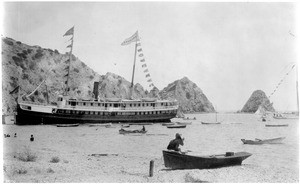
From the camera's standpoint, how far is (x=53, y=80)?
261 ft

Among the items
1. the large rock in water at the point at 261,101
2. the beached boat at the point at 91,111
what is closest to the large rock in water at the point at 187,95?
the large rock in water at the point at 261,101

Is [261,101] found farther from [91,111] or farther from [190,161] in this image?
[190,161]

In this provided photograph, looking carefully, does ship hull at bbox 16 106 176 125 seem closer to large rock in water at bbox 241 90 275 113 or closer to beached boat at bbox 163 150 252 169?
beached boat at bbox 163 150 252 169

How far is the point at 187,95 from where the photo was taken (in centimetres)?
15612

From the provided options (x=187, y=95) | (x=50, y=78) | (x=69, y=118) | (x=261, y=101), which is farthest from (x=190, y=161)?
(x=187, y=95)

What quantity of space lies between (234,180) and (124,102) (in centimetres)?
3435

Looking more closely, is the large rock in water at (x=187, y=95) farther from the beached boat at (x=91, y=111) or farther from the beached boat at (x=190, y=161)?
the beached boat at (x=190, y=161)

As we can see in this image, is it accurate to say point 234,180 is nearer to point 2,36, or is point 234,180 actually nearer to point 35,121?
point 2,36

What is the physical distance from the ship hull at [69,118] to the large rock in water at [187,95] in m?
89.3

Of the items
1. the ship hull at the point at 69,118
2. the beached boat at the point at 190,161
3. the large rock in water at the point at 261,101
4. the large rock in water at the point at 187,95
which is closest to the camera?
the beached boat at the point at 190,161

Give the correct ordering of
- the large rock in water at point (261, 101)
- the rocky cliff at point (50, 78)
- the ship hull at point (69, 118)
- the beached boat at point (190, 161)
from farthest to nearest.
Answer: the large rock in water at point (261, 101)
the rocky cliff at point (50, 78)
the ship hull at point (69, 118)
the beached boat at point (190, 161)

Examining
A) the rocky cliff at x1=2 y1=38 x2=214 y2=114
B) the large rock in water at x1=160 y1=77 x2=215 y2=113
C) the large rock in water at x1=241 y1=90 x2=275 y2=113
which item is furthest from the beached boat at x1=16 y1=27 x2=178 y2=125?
the large rock in water at x1=160 y1=77 x2=215 y2=113

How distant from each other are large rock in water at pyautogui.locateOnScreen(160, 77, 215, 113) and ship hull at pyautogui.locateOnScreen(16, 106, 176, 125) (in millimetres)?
89306

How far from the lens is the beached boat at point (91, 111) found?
40.9 meters
